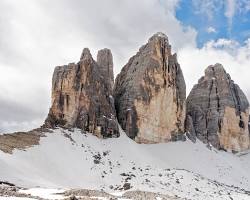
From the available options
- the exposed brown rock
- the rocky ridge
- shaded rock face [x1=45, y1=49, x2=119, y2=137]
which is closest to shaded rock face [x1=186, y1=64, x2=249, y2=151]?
the rocky ridge

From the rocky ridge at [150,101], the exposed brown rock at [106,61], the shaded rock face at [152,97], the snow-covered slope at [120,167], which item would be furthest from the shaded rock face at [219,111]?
the exposed brown rock at [106,61]

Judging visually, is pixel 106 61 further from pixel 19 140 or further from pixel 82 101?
pixel 19 140

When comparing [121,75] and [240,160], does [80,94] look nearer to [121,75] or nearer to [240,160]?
[121,75]

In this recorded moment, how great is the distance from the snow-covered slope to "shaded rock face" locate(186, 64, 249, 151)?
576 inches

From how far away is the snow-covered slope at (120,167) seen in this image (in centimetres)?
5759

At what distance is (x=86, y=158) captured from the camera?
7169 cm

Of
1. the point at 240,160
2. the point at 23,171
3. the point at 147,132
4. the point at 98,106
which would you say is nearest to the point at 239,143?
the point at 240,160

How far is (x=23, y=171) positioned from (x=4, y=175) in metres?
6.21

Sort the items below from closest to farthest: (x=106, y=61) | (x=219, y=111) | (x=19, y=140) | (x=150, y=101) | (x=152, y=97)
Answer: (x=19, y=140), (x=150, y=101), (x=152, y=97), (x=106, y=61), (x=219, y=111)

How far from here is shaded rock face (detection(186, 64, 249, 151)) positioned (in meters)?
114

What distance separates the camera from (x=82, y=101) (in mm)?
86438

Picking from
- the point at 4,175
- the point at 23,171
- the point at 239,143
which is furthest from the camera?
the point at 239,143

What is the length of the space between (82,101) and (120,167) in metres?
18.2

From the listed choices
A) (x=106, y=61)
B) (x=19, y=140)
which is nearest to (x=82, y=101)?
(x=19, y=140)
